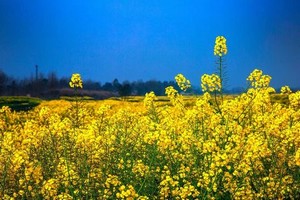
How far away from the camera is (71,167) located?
7.70m

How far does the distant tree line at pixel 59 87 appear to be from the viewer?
265 feet

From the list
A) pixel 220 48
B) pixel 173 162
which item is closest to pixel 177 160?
pixel 173 162

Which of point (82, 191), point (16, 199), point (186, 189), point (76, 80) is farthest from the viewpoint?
point (76, 80)

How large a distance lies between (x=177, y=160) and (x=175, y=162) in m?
0.11

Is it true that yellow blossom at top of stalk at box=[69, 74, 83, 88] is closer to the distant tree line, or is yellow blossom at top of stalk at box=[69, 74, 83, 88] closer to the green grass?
the green grass

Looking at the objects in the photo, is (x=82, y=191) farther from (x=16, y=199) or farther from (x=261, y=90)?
(x=261, y=90)

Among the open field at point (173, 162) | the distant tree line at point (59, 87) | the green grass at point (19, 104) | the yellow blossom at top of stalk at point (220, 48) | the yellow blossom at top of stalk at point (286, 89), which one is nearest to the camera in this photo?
the open field at point (173, 162)

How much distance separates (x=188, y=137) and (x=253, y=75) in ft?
9.59

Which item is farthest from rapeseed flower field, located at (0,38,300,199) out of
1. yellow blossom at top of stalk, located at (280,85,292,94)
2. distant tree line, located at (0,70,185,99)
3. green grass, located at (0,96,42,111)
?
distant tree line, located at (0,70,185,99)

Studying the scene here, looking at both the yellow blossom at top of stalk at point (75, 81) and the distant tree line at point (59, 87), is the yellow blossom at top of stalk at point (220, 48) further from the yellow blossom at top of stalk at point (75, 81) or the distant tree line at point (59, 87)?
the distant tree line at point (59, 87)

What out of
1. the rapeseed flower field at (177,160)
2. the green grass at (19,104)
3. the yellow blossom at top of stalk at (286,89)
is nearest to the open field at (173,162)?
the rapeseed flower field at (177,160)

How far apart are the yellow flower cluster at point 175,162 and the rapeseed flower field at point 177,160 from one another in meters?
0.01

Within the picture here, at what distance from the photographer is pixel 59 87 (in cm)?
10075

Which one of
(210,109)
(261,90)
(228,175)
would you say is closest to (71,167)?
(228,175)
